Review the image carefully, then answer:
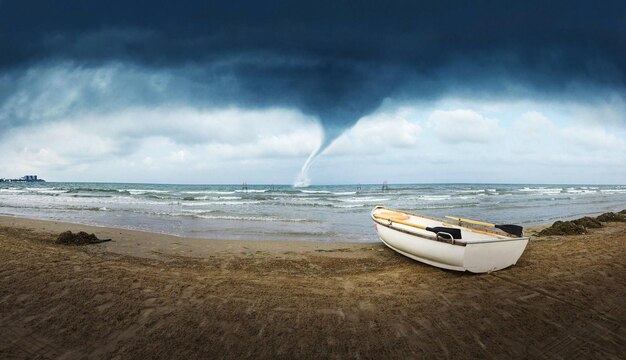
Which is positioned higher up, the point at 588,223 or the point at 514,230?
the point at 514,230

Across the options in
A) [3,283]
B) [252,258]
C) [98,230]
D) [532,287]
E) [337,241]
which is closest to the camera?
[3,283]

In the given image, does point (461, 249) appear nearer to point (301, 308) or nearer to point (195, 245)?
point (301, 308)

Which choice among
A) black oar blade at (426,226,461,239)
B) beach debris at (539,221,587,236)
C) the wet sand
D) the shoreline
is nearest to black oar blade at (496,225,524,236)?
the wet sand

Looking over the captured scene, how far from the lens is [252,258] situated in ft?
26.9

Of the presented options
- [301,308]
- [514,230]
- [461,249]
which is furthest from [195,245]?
[514,230]

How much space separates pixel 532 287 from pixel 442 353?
3.07m

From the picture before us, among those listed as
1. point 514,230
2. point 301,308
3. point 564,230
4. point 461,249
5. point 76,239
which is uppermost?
point 514,230

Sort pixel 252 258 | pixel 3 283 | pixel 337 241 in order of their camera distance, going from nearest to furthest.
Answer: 1. pixel 3 283
2. pixel 252 258
3. pixel 337 241

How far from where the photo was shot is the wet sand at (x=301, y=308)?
152 inches

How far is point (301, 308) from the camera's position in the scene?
15.8ft

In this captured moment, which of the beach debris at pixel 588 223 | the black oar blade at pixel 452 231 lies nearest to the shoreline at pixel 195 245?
the black oar blade at pixel 452 231

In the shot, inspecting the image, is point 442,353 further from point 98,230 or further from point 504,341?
point 98,230

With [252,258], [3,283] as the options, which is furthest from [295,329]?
[3,283]

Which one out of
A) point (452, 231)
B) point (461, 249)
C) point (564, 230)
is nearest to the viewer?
point (461, 249)
